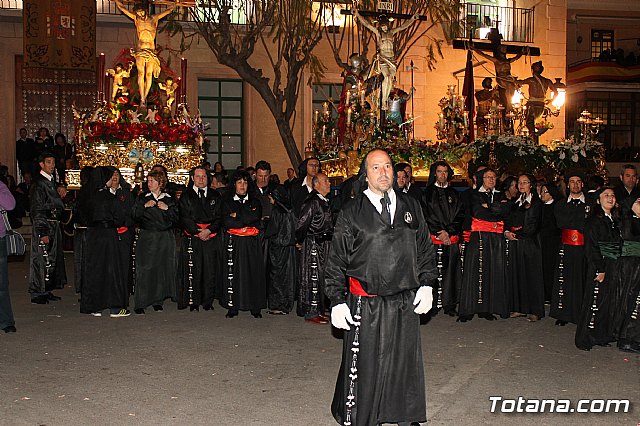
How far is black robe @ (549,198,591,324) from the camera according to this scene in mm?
9430

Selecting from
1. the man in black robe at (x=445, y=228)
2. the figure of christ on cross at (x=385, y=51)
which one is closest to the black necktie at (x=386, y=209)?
the man in black robe at (x=445, y=228)

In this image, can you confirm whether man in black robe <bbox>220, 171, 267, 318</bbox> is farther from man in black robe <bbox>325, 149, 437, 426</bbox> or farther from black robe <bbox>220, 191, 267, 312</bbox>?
man in black robe <bbox>325, 149, 437, 426</bbox>

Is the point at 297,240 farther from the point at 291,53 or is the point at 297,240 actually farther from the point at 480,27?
the point at 480,27

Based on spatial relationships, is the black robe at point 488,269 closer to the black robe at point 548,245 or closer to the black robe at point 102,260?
the black robe at point 548,245

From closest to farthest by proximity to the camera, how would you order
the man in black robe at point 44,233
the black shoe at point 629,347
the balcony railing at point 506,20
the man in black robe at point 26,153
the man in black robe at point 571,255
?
the black shoe at point 629,347
the man in black robe at point 571,255
the man in black robe at point 44,233
the man in black robe at point 26,153
the balcony railing at point 506,20

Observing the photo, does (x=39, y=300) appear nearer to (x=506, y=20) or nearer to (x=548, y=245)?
(x=548, y=245)

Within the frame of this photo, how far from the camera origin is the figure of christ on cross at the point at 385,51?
14664 mm

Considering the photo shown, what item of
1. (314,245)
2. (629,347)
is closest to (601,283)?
(629,347)

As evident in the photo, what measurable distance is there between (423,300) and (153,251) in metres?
5.75

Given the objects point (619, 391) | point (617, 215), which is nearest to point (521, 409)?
point (619, 391)

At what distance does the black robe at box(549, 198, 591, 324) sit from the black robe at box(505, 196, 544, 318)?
263 millimetres

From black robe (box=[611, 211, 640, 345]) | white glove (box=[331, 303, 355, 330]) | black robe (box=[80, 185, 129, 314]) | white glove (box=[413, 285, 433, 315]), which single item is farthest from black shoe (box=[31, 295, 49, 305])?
black robe (box=[611, 211, 640, 345])

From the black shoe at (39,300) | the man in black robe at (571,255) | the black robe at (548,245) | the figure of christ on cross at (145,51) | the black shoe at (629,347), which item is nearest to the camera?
the black shoe at (629,347)

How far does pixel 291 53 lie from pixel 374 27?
603 cm
